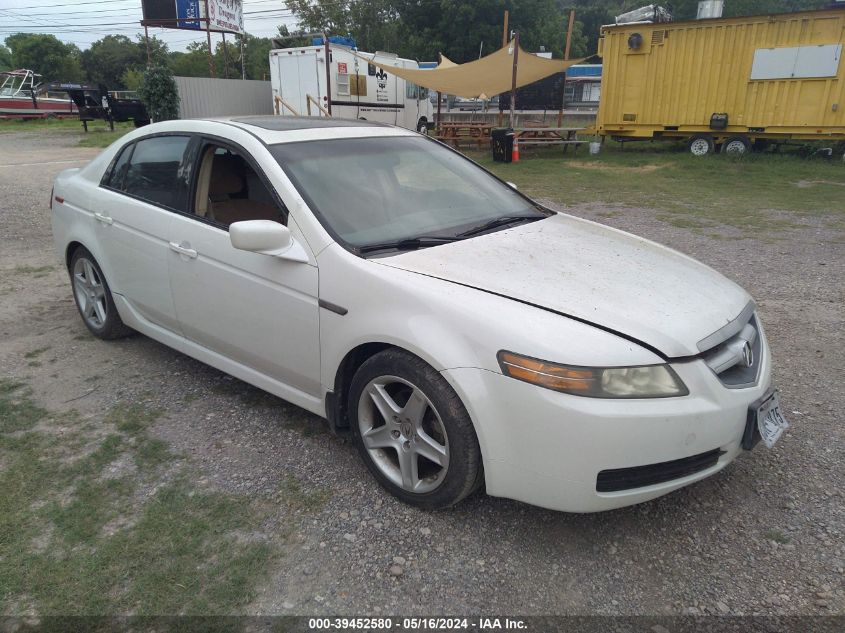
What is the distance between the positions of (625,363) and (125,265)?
3.12 meters

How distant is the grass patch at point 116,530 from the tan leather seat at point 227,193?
1.24 metres

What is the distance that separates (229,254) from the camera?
10.3ft

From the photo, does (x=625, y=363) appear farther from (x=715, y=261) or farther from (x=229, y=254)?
(x=715, y=261)

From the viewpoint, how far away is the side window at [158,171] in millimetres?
3625

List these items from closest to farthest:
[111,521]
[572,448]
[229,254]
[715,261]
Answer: [572,448] → [111,521] → [229,254] → [715,261]

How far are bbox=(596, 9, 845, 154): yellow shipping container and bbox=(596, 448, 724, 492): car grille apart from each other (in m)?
15.5

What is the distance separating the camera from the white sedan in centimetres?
224

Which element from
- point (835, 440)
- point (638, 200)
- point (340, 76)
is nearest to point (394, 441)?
point (835, 440)

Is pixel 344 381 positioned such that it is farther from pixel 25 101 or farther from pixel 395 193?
pixel 25 101

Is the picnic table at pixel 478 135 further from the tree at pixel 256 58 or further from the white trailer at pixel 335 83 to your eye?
the tree at pixel 256 58

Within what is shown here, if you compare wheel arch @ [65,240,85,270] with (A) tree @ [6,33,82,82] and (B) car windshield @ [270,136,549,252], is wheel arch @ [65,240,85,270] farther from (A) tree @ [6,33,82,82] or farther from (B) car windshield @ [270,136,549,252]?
(A) tree @ [6,33,82,82]

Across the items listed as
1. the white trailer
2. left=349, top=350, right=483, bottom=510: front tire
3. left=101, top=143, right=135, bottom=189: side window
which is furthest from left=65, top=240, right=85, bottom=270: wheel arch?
the white trailer

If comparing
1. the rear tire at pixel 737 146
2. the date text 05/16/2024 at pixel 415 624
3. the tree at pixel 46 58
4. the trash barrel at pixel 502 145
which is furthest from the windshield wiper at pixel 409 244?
the tree at pixel 46 58

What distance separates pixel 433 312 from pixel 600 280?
742 mm
